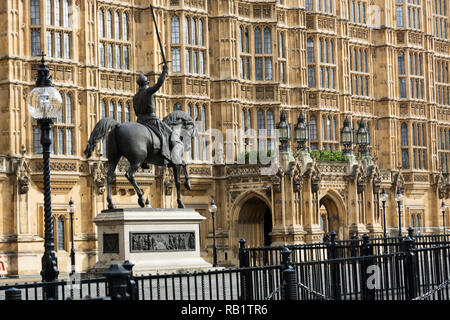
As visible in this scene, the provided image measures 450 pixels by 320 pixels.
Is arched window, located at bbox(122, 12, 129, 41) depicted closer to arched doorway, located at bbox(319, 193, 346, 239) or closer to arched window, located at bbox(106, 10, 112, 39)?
arched window, located at bbox(106, 10, 112, 39)

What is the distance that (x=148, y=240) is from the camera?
28109 mm

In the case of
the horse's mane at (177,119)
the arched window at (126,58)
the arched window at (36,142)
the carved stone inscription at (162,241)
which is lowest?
the carved stone inscription at (162,241)

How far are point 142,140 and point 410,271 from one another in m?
10.2

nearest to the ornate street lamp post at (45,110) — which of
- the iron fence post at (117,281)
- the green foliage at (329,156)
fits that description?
the iron fence post at (117,281)

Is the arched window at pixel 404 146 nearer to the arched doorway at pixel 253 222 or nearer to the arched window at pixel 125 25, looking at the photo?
the arched doorway at pixel 253 222

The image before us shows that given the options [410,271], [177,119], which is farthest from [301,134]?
[410,271]

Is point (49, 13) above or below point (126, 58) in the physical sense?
above

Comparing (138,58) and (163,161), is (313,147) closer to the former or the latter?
(138,58)

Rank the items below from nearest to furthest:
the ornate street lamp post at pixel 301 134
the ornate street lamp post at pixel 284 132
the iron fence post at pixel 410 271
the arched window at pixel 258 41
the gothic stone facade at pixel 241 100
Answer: the iron fence post at pixel 410 271 → the gothic stone facade at pixel 241 100 → the ornate street lamp post at pixel 284 132 → the ornate street lamp post at pixel 301 134 → the arched window at pixel 258 41

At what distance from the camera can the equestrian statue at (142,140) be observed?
2873cm

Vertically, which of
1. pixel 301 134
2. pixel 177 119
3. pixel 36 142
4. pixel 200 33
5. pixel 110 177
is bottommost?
pixel 110 177

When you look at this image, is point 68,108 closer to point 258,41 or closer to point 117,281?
point 258,41

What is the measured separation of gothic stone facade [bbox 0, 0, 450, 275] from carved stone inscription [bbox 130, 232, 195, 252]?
1745 cm

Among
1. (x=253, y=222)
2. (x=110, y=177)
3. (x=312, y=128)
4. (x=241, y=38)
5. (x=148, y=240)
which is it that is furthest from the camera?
(x=312, y=128)
